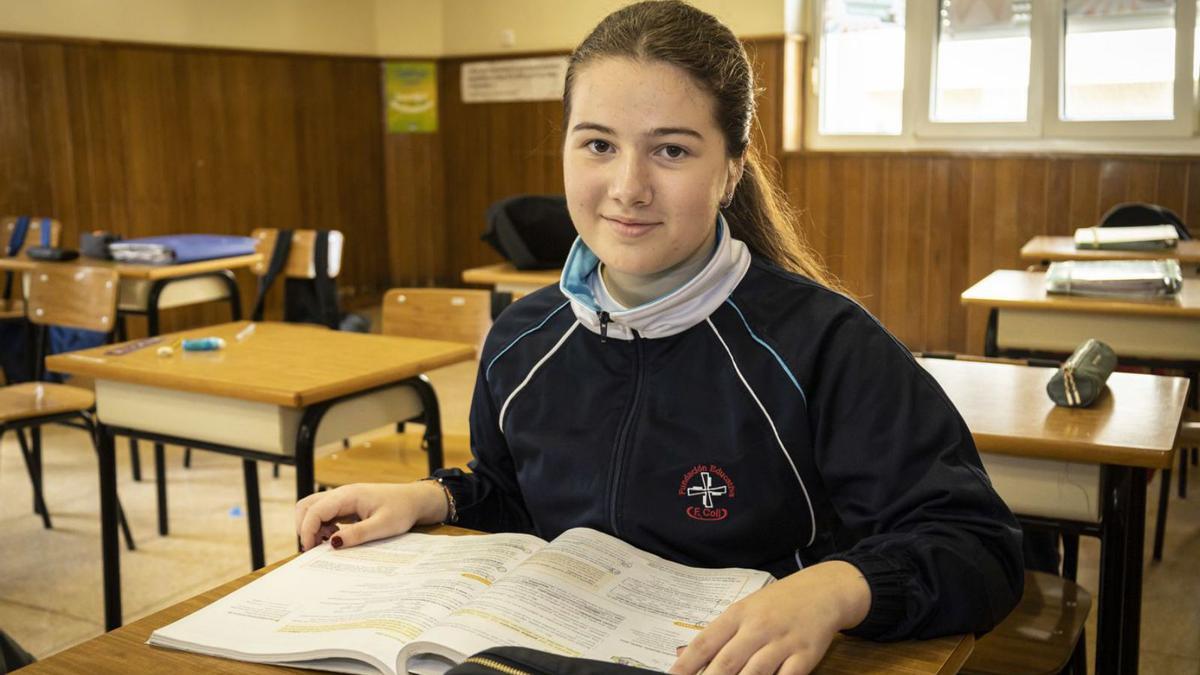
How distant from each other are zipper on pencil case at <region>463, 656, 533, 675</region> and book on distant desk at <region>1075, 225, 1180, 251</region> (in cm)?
386

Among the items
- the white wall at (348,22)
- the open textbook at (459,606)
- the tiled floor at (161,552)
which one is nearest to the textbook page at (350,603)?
the open textbook at (459,606)

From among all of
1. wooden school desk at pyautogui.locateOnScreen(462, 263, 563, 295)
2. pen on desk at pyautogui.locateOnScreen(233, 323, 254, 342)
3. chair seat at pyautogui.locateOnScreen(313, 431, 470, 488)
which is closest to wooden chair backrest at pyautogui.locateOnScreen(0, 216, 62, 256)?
wooden school desk at pyautogui.locateOnScreen(462, 263, 563, 295)

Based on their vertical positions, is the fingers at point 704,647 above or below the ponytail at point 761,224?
below

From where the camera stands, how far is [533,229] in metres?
4.07

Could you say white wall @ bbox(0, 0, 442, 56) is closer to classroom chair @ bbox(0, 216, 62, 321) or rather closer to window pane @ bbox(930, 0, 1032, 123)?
classroom chair @ bbox(0, 216, 62, 321)

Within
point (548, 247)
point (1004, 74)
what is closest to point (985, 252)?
point (1004, 74)

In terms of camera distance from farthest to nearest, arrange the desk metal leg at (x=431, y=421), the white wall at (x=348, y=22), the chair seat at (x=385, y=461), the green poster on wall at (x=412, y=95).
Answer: the green poster on wall at (x=412, y=95)
the white wall at (x=348, y=22)
the chair seat at (x=385, y=461)
the desk metal leg at (x=431, y=421)

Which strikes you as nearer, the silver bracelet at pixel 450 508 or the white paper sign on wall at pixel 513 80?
the silver bracelet at pixel 450 508

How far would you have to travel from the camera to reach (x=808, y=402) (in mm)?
1133

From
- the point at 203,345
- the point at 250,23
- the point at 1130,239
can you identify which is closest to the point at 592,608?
the point at 203,345

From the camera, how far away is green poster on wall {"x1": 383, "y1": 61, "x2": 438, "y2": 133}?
8.34m

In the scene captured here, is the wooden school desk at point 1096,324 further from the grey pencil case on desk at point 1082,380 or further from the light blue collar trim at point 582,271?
the light blue collar trim at point 582,271

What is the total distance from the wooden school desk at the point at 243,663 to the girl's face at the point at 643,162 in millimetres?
449

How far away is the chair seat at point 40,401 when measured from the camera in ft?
10.4
